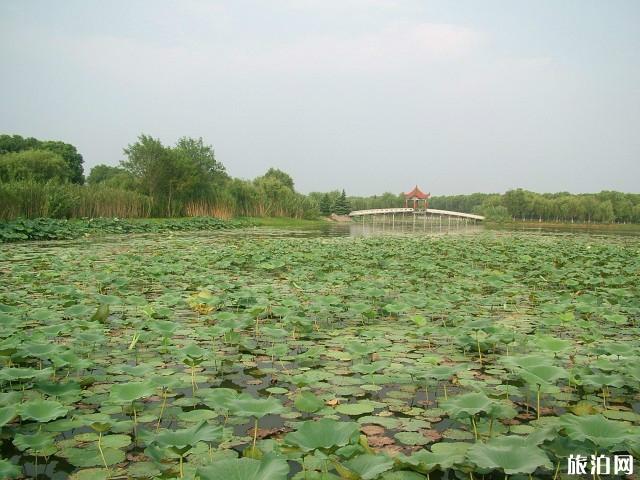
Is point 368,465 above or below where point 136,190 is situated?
below

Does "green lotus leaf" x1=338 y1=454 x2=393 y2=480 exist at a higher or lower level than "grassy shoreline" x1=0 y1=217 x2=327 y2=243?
lower

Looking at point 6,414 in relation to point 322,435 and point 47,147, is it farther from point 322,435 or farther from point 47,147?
point 47,147

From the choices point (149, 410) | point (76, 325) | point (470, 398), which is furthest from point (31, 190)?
point (470, 398)

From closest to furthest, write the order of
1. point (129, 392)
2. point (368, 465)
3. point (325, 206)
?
1. point (368, 465)
2. point (129, 392)
3. point (325, 206)

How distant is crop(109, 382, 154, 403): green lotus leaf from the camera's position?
1886 mm

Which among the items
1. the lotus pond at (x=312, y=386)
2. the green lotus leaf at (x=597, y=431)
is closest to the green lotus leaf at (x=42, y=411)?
the lotus pond at (x=312, y=386)

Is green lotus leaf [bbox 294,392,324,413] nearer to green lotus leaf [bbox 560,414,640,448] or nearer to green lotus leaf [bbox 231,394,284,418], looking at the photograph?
green lotus leaf [bbox 231,394,284,418]

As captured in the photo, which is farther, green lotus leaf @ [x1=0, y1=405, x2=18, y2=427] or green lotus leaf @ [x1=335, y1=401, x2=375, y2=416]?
green lotus leaf @ [x1=335, y1=401, x2=375, y2=416]

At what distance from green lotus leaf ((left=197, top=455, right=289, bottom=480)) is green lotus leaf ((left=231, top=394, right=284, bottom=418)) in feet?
1.21

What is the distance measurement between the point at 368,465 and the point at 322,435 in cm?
16

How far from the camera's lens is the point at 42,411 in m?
1.74

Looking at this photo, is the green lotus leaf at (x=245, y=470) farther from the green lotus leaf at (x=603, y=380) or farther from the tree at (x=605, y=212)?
the tree at (x=605, y=212)

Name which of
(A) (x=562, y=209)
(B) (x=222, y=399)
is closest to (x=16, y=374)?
(B) (x=222, y=399)

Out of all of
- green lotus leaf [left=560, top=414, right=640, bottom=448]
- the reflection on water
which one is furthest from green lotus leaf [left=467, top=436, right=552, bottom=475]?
the reflection on water
